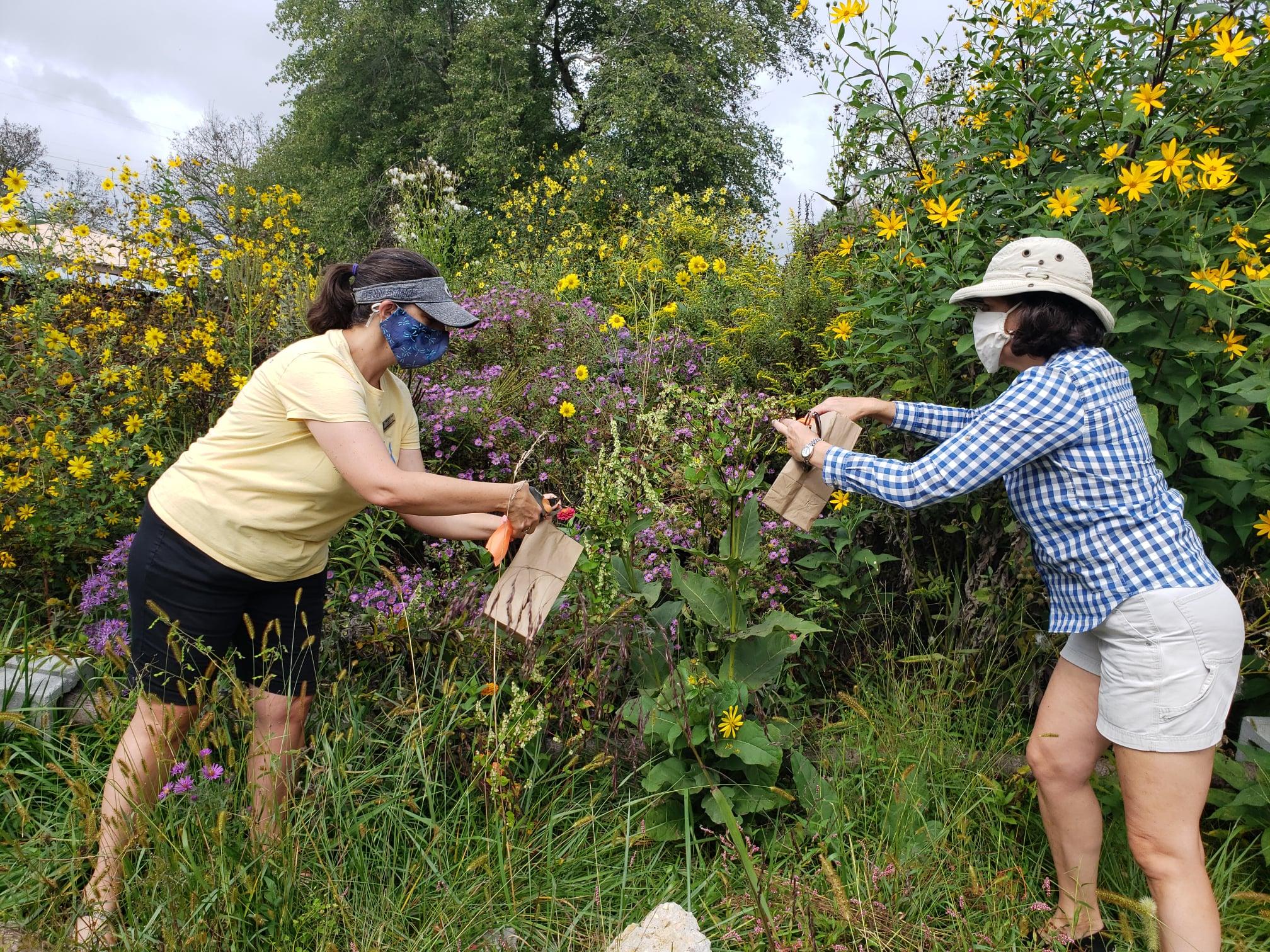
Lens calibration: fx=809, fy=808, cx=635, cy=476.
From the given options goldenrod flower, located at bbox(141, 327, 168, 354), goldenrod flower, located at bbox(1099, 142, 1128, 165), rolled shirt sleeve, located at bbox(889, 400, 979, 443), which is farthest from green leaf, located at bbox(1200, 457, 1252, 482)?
goldenrod flower, located at bbox(141, 327, 168, 354)

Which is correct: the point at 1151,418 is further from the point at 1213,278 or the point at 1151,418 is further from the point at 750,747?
the point at 750,747

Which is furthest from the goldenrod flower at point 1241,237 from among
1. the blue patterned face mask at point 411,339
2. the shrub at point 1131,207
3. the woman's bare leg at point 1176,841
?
the blue patterned face mask at point 411,339

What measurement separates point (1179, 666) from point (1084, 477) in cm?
45

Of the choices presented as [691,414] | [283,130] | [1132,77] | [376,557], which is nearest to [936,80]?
[1132,77]

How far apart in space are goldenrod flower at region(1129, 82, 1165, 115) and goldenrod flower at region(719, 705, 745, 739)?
199 centimetres

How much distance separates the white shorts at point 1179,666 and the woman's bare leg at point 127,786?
7.02 ft

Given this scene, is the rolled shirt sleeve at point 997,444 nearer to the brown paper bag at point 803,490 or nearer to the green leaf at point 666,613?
the brown paper bag at point 803,490

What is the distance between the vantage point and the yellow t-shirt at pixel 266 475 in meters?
2.03

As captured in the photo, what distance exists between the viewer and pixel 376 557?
3123 millimetres

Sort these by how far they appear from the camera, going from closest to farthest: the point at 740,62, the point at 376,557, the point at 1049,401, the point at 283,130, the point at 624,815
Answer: the point at 1049,401 < the point at 624,815 < the point at 376,557 < the point at 740,62 < the point at 283,130

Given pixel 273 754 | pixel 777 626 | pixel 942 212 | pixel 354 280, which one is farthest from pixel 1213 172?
pixel 273 754

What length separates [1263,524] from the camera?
7.04 feet

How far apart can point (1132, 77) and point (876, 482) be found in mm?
1750

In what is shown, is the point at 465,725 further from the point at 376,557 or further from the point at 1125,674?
the point at 1125,674
